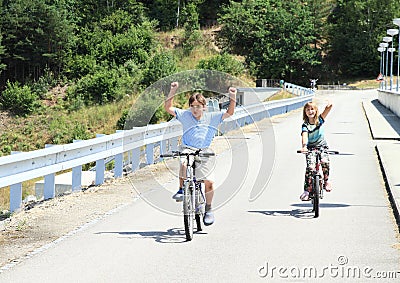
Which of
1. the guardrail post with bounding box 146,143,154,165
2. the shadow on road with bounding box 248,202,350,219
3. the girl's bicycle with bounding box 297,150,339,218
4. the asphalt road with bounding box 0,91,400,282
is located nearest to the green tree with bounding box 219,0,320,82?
the guardrail post with bounding box 146,143,154,165

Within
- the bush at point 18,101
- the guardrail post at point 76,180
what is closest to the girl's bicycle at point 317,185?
the guardrail post at point 76,180

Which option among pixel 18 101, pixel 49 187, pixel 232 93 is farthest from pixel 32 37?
pixel 232 93

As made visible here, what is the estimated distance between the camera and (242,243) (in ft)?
27.5

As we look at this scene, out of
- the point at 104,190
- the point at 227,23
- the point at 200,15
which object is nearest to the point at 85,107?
the point at 227,23

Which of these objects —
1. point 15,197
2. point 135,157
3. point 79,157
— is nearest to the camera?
point 15,197

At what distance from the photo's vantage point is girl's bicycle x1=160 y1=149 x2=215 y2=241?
336 inches

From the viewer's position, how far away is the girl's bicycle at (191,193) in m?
8.52

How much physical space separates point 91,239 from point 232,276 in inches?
95.8

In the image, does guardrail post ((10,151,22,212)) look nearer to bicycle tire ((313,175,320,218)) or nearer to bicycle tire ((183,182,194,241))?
bicycle tire ((183,182,194,241))

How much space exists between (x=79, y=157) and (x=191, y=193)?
162 inches

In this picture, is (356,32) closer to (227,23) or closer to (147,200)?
(227,23)

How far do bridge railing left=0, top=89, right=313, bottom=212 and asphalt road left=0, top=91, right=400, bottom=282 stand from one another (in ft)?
4.11

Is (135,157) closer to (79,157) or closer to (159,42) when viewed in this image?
(79,157)

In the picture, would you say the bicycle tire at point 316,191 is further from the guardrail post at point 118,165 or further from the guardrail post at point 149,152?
the guardrail post at point 149,152
